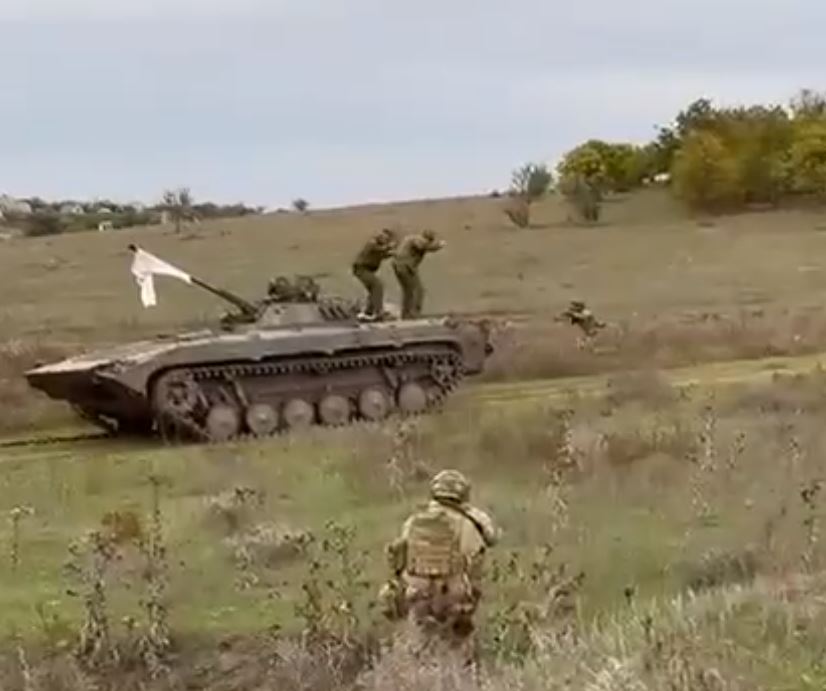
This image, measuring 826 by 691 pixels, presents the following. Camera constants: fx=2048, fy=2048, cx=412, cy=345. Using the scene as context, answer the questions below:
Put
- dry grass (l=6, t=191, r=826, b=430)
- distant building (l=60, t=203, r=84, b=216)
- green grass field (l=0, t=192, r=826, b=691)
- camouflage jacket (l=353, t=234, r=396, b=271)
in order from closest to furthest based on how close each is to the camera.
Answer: green grass field (l=0, t=192, r=826, b=691)
camouflage jacket (l=353, t=234, r=396, b=271)
dry grass (l=6, t=191, r=826, b=430)
distant building (l=60, t=203, r=84, b=216)

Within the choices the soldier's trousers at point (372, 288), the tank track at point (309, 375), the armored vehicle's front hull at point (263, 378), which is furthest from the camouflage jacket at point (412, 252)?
the tank track at point (309, 375)

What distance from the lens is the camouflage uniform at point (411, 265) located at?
27141 mm

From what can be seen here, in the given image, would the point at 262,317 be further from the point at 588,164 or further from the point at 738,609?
the point at 588,164

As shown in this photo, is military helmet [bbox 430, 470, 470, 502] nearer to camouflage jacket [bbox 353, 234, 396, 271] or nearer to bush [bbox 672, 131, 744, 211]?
camouflage jacket [bbox 353, 234, 396, 271]

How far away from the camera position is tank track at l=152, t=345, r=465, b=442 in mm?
22484

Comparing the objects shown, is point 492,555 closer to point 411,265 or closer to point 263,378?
point 263,378

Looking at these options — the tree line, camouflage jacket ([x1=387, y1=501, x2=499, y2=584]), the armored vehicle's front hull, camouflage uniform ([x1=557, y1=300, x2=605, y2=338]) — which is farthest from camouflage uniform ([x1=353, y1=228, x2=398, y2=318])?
the tree line

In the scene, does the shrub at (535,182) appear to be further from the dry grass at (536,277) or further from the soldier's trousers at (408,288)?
the soldier's trousers at (408,288)

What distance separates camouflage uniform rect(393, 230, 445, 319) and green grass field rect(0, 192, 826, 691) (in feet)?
4.91

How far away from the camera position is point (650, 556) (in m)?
13.9

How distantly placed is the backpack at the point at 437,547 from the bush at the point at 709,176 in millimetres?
52972

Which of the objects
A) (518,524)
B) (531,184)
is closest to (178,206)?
(531,184)

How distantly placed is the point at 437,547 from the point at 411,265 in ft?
55.4

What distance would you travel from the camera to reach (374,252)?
86.5 feet
